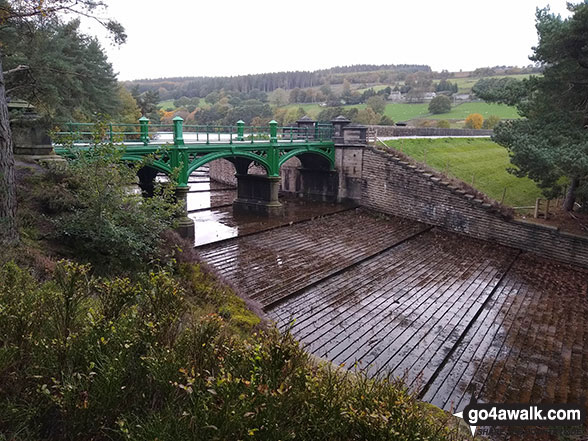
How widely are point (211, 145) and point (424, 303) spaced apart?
1167 cm

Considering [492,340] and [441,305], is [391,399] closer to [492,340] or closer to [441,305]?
[492,340]

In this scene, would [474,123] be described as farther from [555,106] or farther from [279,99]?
[279,99]

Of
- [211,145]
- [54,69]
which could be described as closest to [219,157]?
[211,145]

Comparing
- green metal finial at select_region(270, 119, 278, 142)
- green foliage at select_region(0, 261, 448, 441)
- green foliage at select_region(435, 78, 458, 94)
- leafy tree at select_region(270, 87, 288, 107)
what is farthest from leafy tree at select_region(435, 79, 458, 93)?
green foliage at select_region(0, 261, 448, 441)

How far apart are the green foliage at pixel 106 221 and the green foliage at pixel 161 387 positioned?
3.81 m

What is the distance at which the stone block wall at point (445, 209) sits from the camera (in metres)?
16.7

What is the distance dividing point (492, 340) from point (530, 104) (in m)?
11.9

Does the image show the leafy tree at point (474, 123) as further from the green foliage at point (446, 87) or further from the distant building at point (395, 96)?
the green foliage at point (446, 87)

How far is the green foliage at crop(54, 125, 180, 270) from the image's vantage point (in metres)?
8.67

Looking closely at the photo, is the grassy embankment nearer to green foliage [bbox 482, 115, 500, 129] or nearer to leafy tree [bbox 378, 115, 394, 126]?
leafy tree [bbox 378, 115, 394, 126]

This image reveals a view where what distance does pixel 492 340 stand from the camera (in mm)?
10188

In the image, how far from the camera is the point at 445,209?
20.6 m

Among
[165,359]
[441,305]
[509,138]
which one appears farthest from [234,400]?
[509,138]

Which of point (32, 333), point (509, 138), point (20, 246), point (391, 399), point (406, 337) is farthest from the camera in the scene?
point (509, 138)
